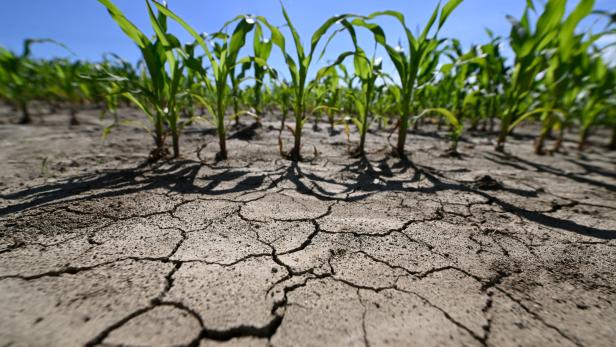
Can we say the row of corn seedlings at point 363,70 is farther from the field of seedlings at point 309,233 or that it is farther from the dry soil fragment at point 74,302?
the dry soil fragment at point 74,302

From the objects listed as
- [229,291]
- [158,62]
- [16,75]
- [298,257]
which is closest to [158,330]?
[229,291]

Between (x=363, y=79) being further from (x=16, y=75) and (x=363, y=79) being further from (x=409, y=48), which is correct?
(x=16, y=75)

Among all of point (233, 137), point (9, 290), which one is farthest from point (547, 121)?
point (9, 290)

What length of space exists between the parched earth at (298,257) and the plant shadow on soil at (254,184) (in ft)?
0.04

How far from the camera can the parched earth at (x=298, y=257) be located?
0.58m

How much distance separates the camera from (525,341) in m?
0.57

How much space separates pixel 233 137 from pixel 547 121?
2.84m

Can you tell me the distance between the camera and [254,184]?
1.41m

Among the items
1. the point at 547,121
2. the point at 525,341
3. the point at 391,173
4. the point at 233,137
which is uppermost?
the point at 547,121

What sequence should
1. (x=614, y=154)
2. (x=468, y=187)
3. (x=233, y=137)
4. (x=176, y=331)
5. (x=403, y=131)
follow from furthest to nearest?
(x=614, y=154) < (x=233, y=137) < (x=403, y=131) < (x=468, y=187) < (x=176, y=331)

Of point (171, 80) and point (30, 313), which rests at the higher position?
point (171, 80)

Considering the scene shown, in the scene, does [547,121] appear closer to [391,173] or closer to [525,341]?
[391,173]

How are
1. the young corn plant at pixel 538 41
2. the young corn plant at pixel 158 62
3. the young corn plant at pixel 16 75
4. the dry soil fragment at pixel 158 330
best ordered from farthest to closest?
1. the young corn plant at pixel 16 75
2. the young corn plant at pixel 538 41
3. the young corn plant at pixel 158 62
4. the dry soil fragment at pixel 158 330

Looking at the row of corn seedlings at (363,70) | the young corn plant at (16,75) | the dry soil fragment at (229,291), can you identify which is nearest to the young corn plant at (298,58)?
the row of corn seedlings at (363,70)
